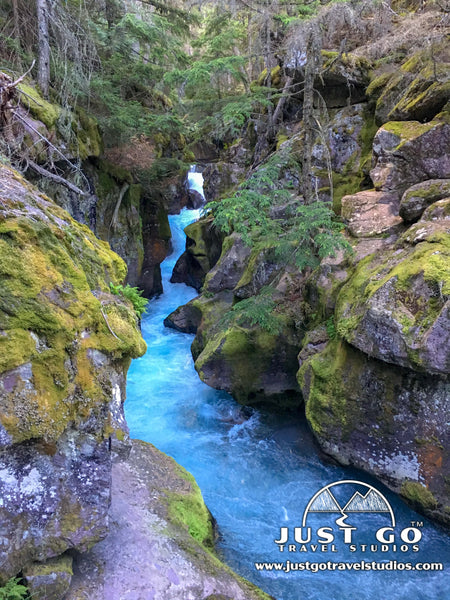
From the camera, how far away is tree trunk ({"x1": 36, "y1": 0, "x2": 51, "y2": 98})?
9320 millimetres

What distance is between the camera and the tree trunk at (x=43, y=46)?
9.32 metres

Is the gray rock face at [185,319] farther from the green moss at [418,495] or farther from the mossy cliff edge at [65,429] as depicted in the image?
the mossy cliff edge at [65,429]

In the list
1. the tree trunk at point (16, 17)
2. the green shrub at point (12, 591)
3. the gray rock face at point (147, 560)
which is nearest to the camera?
the green shrub at point (12, 591)

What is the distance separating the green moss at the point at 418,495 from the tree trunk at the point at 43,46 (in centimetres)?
1226

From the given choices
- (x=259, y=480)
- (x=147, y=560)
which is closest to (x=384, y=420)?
(x=259, y=480)

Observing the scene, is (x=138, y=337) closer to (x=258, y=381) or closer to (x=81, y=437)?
(x=81, y=437)

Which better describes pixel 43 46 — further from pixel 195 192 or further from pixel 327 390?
pixel 195 192

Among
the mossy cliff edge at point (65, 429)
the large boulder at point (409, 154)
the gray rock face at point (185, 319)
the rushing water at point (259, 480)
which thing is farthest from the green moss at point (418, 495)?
the gray rock face at point (185, 319)

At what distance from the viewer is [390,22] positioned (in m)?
12.2

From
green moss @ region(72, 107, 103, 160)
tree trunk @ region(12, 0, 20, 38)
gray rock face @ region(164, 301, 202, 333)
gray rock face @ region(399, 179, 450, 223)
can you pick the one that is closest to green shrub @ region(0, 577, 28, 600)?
gray rock face @ region(399, 179, 450, 223)

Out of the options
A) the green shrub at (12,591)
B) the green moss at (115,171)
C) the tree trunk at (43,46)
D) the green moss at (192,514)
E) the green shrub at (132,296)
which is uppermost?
the tree trunk at (43,46)

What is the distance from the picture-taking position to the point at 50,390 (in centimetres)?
357

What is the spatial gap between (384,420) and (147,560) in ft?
13.9

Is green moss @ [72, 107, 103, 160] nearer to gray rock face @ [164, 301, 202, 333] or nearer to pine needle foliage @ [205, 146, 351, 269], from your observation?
pine needle foliage @ [205, 146, 351, 269]
